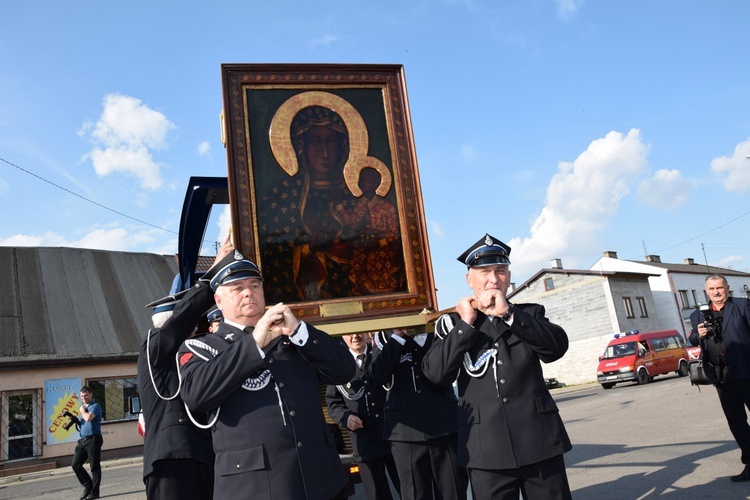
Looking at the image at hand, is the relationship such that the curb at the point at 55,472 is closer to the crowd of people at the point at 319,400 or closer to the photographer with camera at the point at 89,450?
the photographer with camera at the point at 89,450

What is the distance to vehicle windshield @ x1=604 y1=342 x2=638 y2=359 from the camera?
24281 mm

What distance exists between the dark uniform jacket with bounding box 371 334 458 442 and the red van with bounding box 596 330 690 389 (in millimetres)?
21578

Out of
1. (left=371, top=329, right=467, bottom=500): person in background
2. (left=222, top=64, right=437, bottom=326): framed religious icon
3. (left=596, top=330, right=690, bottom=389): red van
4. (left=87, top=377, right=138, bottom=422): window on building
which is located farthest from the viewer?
(left=596, top=330, right=690, bottom=389): red van

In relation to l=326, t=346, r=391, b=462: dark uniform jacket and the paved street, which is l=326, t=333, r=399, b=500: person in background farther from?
the paved street

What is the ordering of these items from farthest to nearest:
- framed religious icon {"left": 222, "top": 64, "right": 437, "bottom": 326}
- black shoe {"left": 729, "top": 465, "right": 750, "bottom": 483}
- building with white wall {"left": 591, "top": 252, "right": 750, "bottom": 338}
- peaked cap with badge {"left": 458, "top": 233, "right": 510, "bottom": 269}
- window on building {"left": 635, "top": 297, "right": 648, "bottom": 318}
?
building with white wall {"left": 591, "top": 252, "right": 750, "bottom": 338}
window on building {"left": 635, "top": 297, "right": 648, "bottom": 318}
black shoe {"left": 729, "top": 465, "right": 750, "bottom": 483}
framed religious icon {"left": 222, "top": 64, "right": 437, "bottom": 326}
peaked cap with badge {"left": 458, "top": 233, "right": 510, "bottom": 269}

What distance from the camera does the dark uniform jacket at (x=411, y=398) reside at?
4.37 metres

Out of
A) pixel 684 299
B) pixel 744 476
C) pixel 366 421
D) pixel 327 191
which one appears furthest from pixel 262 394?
pixel 684 299

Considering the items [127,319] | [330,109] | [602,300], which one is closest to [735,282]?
[602,300]

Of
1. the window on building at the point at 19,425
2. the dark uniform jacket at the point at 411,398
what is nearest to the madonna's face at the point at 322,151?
the dark uniform jacket at the point at 411,398

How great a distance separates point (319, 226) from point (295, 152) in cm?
56

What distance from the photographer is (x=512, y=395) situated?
3.28 meters

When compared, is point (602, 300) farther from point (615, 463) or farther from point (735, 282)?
point (615, 463)

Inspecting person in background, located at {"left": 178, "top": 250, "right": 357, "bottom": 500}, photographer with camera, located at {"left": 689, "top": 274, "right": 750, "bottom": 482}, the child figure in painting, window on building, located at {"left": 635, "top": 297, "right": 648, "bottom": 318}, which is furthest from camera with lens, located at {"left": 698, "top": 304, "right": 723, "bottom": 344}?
window on building, located at {"left": 635, "top": 297, "right": 648, "bottom": 318}

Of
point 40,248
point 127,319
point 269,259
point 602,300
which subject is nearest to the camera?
point 269,259
